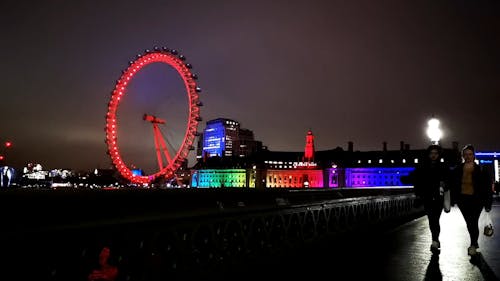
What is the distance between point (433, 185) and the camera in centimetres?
1012

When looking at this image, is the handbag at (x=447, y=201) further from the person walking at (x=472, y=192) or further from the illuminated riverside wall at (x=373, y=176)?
the illuminated riverside wall at (x=373, y=176)

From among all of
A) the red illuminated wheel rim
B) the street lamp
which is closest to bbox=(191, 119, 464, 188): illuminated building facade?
the red illuminated wheel rim

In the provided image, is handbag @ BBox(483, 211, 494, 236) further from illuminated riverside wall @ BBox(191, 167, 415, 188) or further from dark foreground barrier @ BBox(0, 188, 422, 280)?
illuminated riverside wall @ BBox(191, 167, 415, 188)

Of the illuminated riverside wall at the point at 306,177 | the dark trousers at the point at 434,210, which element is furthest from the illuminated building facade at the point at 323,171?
the dark trousers at the point at 434,210

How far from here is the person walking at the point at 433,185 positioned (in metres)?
10.1

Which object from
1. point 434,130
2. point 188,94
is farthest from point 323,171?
point 434,130

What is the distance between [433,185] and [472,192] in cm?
79

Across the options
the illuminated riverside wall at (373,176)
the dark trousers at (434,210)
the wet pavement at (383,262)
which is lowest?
the wet pavement at (383,262)

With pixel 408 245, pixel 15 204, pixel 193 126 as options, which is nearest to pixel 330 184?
pixel 193 126

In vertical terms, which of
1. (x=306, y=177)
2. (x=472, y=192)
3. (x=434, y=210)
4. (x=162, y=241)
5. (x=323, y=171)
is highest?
(x=323, y=171)

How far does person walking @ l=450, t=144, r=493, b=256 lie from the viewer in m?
9.57

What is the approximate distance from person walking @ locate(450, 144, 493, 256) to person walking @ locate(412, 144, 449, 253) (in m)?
0.32

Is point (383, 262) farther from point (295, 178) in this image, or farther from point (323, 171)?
point (295, 178)

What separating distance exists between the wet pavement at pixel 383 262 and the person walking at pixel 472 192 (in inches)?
27.9
